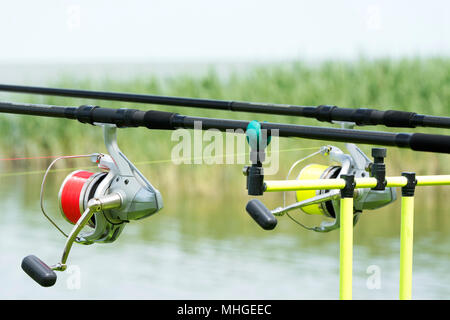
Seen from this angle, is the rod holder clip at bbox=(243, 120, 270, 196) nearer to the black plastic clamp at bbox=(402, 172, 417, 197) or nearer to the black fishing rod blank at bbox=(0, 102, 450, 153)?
the black fishing rod blank at bbox=(0, 102, 450, 153)

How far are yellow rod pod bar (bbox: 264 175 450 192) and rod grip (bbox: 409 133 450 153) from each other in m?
0.39

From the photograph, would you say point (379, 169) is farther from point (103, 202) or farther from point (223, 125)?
point (103, 202)

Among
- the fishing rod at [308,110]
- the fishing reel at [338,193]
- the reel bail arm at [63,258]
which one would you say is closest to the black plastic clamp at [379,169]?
the fishing reel at [338,193]

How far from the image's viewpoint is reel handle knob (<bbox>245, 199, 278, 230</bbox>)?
2.52 m

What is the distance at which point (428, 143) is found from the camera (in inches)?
88.7

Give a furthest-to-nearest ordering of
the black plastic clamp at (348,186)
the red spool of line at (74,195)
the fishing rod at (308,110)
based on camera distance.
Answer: the fishing rod at (308,110)
the red spool of line at (74,195)
the black plastic clamp at (348,186)

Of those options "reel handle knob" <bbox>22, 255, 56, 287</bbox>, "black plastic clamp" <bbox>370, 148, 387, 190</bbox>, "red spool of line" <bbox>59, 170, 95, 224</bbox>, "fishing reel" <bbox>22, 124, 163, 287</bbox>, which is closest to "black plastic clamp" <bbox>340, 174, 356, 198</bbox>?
"black plastic clamp" <bbox>370, 148, 387, 190</bbox>

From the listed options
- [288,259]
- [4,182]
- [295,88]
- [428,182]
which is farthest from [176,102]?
[4,182]

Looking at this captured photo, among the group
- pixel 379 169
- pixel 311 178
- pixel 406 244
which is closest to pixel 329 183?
pixel 379 169

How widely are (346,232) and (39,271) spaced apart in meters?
0.97

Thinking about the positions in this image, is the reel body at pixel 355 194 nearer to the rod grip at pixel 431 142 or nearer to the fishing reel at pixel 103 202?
the fishing reel at pixel 103 202

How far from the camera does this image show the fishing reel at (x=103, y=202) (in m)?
2.73

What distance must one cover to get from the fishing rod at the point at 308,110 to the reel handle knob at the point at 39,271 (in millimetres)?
1229

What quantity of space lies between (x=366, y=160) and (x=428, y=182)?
0.28 m
